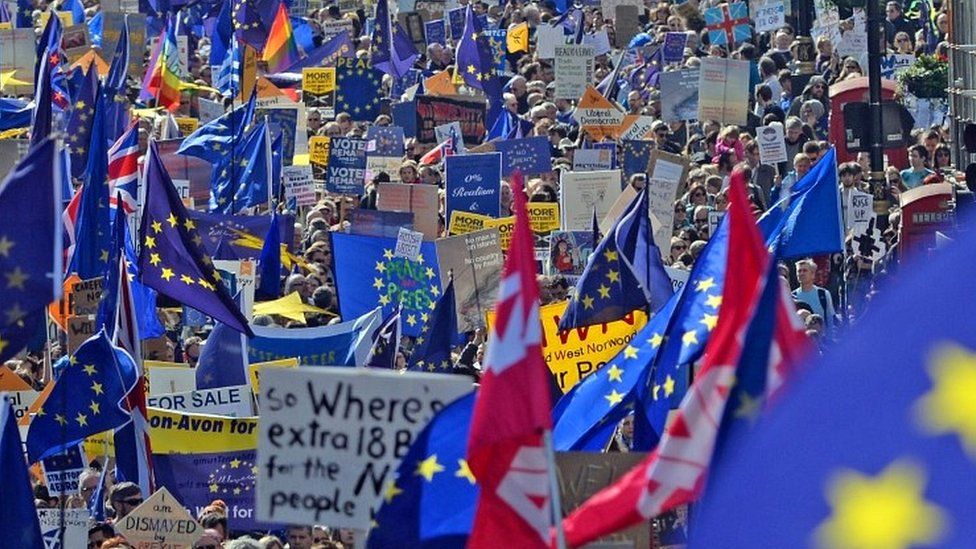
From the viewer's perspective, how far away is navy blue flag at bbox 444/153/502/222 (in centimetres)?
1588

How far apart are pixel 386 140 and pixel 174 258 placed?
20.4 ft

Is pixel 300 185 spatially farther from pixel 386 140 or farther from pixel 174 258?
pixel 174 258

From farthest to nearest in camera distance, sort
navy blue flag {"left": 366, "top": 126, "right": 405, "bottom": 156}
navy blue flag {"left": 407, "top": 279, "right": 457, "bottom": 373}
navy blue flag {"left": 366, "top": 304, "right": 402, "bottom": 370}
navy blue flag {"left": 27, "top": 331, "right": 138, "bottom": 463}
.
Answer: navy blue flag {"left": 366, "top": 126, "right": 405, "bottom": 156}, navy blue flag {"left": 407, "top": 279, "right": 457, "bottom": 373}, navy blue flag {"left": 366, "top": 304, "right": 402, "bottom": 370}, navy blue flag {"left": 27, "top": 331, "right": 138, "bottom": 463}

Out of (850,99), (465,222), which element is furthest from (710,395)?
(850,99)

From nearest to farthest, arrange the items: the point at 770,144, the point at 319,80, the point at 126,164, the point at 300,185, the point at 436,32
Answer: the point at 126,164, the point at 770,144, the point at 300,185, the point at 319,80, the point at 436,32

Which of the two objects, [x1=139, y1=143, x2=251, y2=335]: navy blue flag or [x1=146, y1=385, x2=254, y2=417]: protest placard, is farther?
[x1=139, y1=143, x2=251, y2=335]: navy blue flag

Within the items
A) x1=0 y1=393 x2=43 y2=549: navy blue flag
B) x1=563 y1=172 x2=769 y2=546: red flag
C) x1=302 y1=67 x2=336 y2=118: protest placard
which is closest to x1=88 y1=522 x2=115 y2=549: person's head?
x1=0 y1=393 x2=43 y2=549: navy blue flag

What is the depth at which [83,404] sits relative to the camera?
34.6 ft

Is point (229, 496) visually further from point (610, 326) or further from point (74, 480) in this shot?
point (610, 326)

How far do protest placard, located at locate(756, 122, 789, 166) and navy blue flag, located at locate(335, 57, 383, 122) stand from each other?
5.49 meters

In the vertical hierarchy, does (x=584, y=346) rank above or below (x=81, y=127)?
below

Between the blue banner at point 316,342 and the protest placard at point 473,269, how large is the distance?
871 millimetres

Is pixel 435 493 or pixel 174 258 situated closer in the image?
pixel 435 493

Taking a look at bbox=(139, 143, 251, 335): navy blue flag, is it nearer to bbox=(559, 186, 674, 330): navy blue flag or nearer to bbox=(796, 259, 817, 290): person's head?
bbox=(559, 186, 674, 330): navy blue flag
